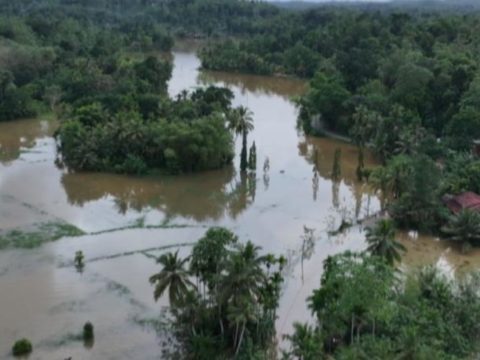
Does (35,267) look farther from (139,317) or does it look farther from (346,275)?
(346,275)

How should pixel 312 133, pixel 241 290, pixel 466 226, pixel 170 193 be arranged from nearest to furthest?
pixel 241 290
pixel 466 226
pixel 170 193
pixel 312 133

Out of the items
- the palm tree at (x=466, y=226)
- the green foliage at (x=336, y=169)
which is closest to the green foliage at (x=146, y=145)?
the green foliage at (x=336, y=169)

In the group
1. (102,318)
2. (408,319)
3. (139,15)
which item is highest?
(139,15)

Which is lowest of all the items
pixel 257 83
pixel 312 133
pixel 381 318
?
pixel 312 133

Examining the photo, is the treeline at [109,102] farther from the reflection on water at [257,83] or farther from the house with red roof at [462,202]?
the house with red roof at [462,202]

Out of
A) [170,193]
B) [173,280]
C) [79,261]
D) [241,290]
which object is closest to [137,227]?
[79,261]

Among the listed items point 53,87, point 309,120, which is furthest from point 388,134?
point 53,87

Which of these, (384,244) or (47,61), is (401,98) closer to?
(384,244)
